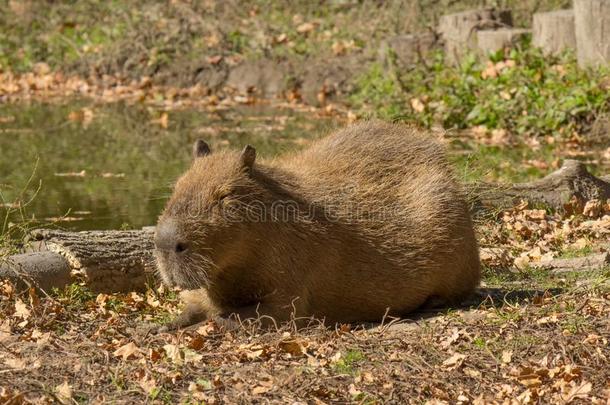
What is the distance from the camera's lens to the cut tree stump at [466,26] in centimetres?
1614

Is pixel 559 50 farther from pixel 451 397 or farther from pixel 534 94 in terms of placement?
pixel 451 397

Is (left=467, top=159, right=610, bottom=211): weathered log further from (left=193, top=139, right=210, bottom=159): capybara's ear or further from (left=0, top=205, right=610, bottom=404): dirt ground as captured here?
(left=193, top=139, right=210, bottom=159): capybara's ear

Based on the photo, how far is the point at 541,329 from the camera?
5.93 m

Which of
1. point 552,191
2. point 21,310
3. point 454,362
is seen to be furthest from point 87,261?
point 552,191

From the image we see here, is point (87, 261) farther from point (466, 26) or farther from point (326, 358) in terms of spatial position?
point (466, 26)

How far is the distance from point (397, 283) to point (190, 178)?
1.45 meters

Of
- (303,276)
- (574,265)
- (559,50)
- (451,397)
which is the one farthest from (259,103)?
(451,397)

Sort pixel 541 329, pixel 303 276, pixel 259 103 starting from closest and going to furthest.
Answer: pixel 541 329
pixel 303 276
pixel 259 103

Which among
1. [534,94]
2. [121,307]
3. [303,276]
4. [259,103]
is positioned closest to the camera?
[303,276]

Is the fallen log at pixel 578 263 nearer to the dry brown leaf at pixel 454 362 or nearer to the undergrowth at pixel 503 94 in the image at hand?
the dry brown leaf at pixel 454 362

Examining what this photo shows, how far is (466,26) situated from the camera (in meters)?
16.2

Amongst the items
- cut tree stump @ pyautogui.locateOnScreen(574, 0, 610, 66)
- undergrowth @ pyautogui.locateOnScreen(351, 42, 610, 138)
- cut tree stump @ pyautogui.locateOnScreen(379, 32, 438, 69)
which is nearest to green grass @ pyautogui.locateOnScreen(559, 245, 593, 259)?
undergrowth @ pyautogui.locateOnScreen(351, 42, 610, 138)

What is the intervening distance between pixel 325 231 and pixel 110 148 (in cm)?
762

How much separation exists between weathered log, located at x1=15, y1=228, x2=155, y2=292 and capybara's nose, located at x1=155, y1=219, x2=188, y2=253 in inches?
56.0
